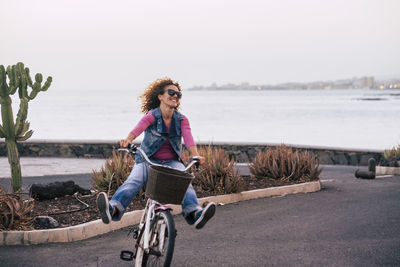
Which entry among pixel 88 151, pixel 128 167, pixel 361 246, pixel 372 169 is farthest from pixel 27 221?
pixel 88 151

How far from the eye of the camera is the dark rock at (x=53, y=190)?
1019 centimetres

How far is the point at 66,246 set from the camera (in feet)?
25.4

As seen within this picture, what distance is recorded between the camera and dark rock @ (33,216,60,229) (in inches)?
328

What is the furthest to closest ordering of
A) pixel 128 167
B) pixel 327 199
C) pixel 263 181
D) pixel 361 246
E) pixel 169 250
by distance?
pixel 263 181, pixel 327 199, pixel 128 167, pixel 361 246, pixel 169 250

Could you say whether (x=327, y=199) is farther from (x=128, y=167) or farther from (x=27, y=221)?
(x=27, y=221)

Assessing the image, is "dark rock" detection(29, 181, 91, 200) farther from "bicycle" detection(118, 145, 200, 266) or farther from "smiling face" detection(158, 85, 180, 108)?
"bicycle" detection(118, 145, 200, 266)

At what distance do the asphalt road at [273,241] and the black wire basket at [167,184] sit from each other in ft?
5.53

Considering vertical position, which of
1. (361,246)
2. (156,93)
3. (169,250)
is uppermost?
(156,93)

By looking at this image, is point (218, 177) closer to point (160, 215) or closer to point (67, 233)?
point (67, 233)

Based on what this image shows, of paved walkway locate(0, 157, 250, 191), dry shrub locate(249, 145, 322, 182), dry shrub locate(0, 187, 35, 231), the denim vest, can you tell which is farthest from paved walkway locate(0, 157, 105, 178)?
the denim vest

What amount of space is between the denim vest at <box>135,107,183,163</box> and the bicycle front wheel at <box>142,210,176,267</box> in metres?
1.02

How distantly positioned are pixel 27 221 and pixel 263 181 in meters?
5.82

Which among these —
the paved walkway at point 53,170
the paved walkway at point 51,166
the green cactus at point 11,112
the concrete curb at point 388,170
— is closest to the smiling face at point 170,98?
the green cactus at point 11,112

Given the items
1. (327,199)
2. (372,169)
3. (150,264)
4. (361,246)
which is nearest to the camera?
(150,264)
